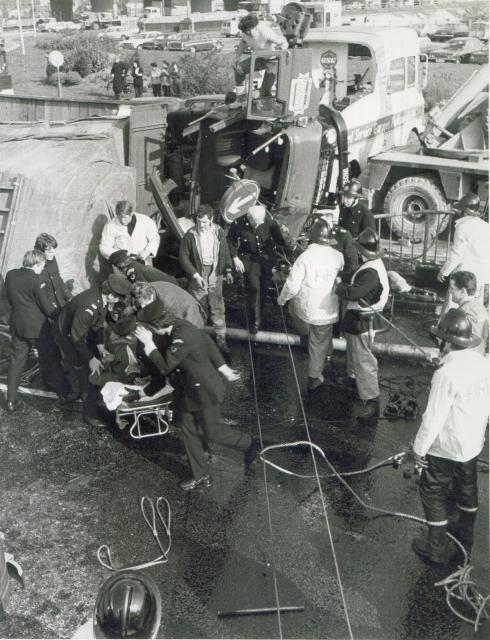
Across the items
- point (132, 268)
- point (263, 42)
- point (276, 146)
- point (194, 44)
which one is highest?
point (194, 44)

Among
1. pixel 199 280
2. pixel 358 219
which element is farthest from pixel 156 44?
pixel 199 280

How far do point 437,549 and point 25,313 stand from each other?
171 inches

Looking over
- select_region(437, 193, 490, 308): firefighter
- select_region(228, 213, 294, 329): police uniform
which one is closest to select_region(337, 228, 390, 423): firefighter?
select_region(437, 193, 490, 308): firefighter

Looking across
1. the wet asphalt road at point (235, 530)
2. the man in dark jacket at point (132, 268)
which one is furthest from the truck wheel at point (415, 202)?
the man in dark jacket at point (132, 268)

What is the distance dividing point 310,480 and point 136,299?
2083 millimetres

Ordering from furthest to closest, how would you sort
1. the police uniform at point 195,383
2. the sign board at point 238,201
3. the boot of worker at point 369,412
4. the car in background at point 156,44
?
the car in background at point 156,44 → the sign board at point 238,201 → the boot of worker at point 369,412 → the police uniform at point 195,383

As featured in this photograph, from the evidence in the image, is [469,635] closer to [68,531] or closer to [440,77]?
[68,531]

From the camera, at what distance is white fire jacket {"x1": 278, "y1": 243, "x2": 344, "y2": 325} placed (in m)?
6.82

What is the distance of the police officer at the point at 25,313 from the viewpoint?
6.88 metres

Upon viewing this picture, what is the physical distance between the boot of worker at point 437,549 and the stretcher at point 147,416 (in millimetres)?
2353

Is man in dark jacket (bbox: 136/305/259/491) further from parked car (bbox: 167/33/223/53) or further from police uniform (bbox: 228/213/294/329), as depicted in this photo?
parked car (bbox: 167/33/223/53)

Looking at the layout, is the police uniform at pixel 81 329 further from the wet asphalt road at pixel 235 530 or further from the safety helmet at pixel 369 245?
the safety helmet at pixel 369 245

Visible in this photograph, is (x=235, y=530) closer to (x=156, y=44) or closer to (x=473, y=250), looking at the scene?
(x=473, y=250)

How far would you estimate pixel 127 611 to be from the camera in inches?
99.6
